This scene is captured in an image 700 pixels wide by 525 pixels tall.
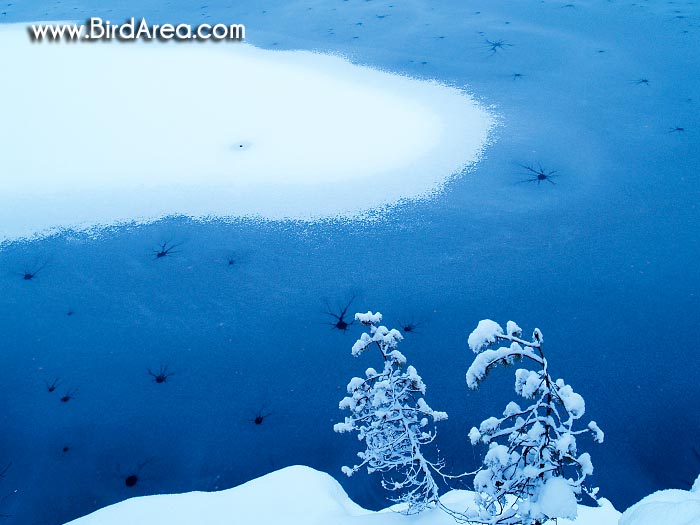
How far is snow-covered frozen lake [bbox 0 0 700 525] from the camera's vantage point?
2955mm

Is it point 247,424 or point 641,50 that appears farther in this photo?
point 641,50

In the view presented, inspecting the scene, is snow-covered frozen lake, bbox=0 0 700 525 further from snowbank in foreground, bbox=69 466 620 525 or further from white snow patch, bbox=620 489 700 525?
white snow patch, bbox=620 489 700 525

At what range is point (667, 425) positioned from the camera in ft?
9.46

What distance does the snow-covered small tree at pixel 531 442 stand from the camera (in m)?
1.48

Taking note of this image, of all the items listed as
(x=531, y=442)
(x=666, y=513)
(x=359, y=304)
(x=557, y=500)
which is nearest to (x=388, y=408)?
(x=531, y=442)

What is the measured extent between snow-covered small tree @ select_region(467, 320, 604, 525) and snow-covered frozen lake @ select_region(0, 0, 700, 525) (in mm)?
1101

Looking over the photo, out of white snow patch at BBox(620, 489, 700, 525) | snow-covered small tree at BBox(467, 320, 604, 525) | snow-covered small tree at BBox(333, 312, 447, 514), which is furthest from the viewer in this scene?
snow-covered small tree at BBox(333, 312, 447, 514)

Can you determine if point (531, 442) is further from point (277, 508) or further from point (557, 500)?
point (277, 508)

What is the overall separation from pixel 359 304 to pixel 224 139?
10.0 feet

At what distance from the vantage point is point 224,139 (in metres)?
5.77

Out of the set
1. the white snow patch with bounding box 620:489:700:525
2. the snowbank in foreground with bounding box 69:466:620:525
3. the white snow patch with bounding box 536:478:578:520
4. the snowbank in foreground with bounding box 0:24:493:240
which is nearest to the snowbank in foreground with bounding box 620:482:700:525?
the white snow patch with bounding box 620:489:700:525

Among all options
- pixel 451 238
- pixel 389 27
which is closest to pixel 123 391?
pixel 451 238

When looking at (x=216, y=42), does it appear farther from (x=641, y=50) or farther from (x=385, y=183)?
(x=641, y=50)

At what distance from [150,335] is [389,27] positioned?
608 cm
